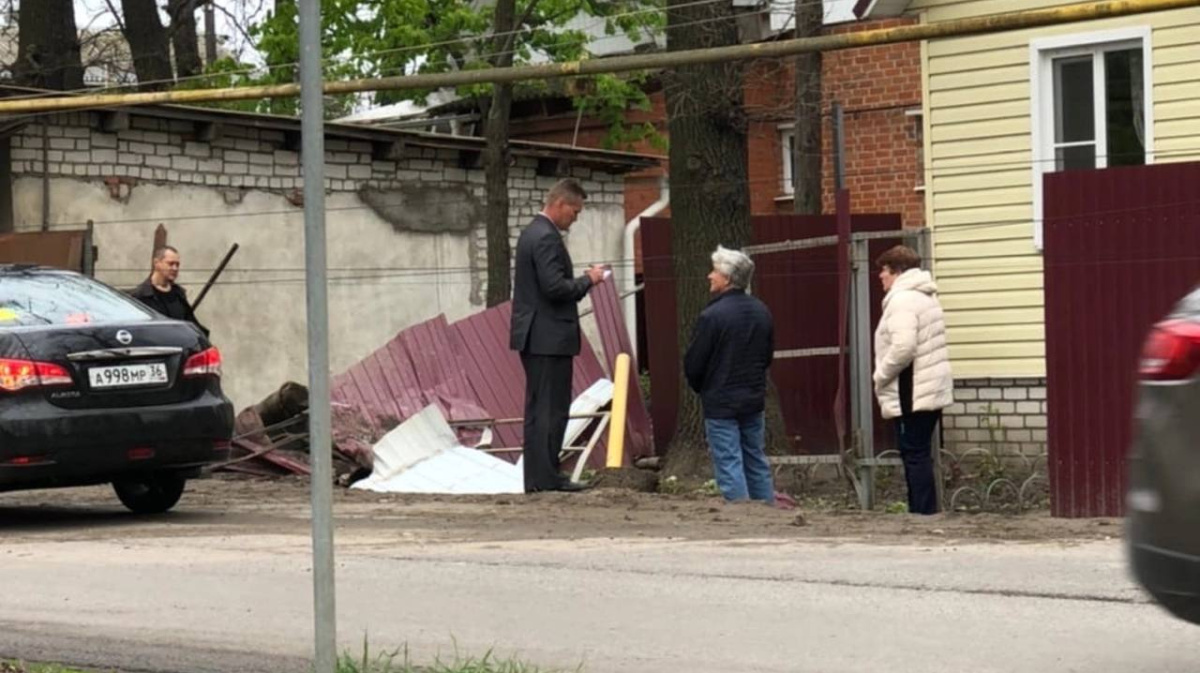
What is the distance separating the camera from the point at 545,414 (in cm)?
1157

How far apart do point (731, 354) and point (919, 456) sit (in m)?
1.63

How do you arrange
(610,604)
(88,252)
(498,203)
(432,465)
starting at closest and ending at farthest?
(610,604) < (432,465) < (88,252) < (498,203)

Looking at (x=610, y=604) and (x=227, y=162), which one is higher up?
(x=227, y=162)

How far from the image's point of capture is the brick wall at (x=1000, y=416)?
15812 mm

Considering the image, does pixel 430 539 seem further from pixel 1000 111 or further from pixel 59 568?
pixel 1000 111

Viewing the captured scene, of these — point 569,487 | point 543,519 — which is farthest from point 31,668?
point 569,487

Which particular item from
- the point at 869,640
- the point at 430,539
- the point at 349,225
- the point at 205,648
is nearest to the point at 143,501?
the point at 430,539

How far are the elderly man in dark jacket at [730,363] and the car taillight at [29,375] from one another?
12.6 feet

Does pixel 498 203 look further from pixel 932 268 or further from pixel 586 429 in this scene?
pixel 932 268

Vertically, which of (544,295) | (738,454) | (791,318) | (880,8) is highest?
(880,8)

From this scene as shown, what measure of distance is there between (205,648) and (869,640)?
2.41m

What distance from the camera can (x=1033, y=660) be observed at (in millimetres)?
6180

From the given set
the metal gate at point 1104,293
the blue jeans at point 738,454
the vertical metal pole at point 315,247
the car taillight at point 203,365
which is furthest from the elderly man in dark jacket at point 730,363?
the vertical metal pole at point 315,247

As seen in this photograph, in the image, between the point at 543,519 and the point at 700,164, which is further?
the point at 700,164
